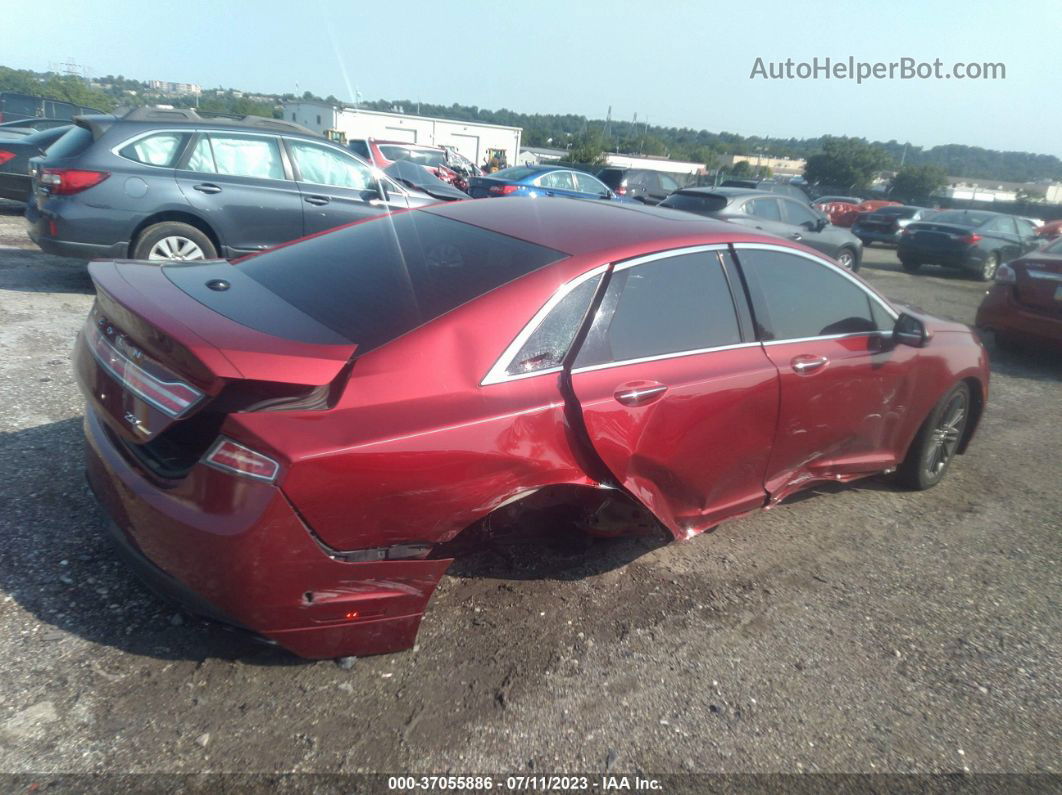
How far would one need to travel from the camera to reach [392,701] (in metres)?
2.56

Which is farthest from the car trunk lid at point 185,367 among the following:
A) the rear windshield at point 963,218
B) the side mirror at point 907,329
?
the rear windshield at point 963,218

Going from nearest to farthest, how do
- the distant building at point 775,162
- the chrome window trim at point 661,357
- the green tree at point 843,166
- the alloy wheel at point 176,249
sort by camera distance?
the chrome window trim at point 661,357 < the alloy wheel at point 176,249 < the green tree at point 843,166 < the distant building at point 775,162

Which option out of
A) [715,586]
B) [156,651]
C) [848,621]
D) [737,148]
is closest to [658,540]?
[715,586]

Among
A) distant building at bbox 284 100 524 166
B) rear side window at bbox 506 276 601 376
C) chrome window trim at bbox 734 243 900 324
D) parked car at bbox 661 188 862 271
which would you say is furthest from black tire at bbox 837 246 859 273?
distant building at bbox 284 100 524 166

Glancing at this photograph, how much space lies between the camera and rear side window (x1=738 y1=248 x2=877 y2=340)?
3.59 metres

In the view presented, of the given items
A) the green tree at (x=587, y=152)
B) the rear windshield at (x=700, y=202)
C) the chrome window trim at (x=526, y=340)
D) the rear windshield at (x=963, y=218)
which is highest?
the chrome window trim at (x=526, y=340)

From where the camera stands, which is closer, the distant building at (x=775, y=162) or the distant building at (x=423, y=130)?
the distant building at (x=423, y=130)

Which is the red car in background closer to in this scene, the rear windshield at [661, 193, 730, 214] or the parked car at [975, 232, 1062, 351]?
the rear windshield at [661, 193, 730, 214]

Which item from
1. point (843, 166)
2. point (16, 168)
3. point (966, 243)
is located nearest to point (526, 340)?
point (16, 168)

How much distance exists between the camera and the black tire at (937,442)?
14.9 ft

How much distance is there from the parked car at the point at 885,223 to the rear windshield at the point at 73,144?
19510 millimetres

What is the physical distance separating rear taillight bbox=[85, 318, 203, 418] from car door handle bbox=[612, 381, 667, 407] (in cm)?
142

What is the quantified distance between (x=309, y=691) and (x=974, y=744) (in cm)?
224

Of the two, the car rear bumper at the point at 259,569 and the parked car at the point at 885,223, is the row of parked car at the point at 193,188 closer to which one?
the car rear bumper at the point at 259,569
